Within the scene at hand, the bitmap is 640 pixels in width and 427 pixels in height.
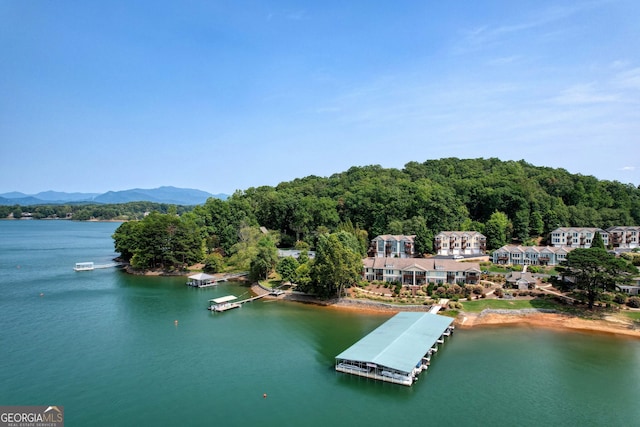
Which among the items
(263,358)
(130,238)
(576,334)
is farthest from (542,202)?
(130,238)

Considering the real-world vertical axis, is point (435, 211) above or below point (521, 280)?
above

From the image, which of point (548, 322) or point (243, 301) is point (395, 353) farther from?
point (243, 301)

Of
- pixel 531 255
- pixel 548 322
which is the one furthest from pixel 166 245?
pixel 531 255

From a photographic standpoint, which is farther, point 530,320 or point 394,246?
point 394,246

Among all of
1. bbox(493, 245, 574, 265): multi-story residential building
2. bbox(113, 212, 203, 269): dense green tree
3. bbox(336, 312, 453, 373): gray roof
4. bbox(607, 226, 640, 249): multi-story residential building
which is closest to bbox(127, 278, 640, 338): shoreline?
bbox(336, 312, 453, 373): gray roof

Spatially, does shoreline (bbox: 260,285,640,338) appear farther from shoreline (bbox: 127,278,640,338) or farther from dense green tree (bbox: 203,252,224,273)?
dense green tree (bbox: 203,252,224,273)

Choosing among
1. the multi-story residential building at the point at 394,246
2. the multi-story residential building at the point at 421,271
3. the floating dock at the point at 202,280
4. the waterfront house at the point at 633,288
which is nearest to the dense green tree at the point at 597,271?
the waterfront house at the point at 633,288

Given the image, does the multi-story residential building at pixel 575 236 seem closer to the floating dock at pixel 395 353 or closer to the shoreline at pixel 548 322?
the shoreline at pixel 548 322
